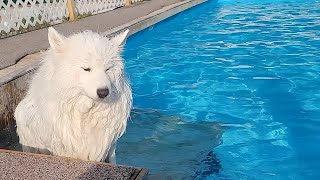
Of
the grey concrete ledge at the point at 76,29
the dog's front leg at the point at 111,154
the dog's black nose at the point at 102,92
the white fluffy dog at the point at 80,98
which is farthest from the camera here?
the grey concrete ledge at the point at 76,29

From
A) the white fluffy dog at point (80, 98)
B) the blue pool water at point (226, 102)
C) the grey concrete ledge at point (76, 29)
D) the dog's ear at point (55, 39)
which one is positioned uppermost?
the dog's ear at point (55, 39)

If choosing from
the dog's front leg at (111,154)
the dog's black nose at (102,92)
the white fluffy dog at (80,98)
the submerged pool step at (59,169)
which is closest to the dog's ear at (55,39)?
the white fluffy dog at (80,98)

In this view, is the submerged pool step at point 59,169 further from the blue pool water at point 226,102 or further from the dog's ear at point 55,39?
the blue pool water at point 226,102

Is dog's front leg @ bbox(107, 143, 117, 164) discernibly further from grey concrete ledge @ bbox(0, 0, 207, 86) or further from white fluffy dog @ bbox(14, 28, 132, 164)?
grey concrete ledge @ bbox(0, 0, 207, 86)

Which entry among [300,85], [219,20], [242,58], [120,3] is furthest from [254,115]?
[120,3]

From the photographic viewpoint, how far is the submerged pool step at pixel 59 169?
12.5ft

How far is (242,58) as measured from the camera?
36.5ft

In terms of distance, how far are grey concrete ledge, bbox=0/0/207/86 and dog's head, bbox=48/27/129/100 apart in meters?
2.64

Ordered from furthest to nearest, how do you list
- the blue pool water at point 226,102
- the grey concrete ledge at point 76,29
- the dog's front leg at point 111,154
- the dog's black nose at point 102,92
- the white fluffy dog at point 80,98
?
1. the grey concrete ledge at point 76,29
2. the blue pool water at point 226,102
3. the dog's front leg at point 111,154
4. the white fluffy dog at point 80,98
5. the dog's black nose at point 102,92

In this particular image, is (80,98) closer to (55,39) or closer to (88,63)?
(88,63)

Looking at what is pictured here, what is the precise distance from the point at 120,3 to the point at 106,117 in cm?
1441

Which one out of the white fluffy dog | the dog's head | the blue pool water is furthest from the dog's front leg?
the blue pool water

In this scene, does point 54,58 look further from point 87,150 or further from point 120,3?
point 120,3

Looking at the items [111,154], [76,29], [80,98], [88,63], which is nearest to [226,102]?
[111,154]
